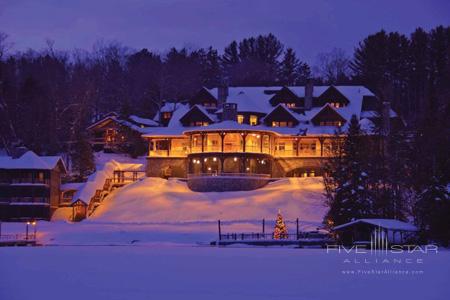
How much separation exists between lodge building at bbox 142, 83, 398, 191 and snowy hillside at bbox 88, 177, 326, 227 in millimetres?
3663

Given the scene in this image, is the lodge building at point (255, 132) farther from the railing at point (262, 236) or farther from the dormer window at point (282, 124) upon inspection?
the railing at point (262, 236)

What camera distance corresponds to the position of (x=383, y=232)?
3909 cm

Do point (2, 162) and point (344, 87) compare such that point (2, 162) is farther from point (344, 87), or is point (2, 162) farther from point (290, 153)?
point (344, 87)

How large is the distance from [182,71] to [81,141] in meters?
32.8

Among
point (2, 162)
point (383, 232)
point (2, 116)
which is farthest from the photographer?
point (2, 116)

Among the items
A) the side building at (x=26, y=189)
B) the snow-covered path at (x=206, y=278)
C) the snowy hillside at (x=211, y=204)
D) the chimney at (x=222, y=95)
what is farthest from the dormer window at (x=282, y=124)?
the snow-covered path at (x=206, y=278)

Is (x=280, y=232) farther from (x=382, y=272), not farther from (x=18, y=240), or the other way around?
(x=382, y=272)

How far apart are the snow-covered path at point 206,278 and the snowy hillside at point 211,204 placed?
18907mm

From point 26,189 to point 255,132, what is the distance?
2060 centimetres

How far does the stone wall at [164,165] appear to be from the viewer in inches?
2694

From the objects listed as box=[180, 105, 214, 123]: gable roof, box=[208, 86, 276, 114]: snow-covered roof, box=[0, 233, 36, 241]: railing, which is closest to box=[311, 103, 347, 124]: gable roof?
box=[208, 86, 276, 114]: snow-covered roof

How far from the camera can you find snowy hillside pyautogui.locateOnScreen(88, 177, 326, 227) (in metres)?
52.3

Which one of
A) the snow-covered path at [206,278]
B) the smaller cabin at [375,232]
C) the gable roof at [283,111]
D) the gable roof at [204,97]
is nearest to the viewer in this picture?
the snow-covered path at [206,278]

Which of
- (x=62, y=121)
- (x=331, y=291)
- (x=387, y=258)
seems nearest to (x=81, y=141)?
(x=62, y=121)
